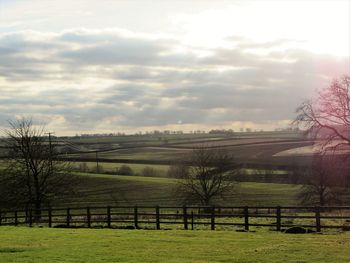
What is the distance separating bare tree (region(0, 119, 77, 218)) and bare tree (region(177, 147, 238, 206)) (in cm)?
1469

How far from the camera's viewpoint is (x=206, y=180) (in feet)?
203

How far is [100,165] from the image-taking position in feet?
352

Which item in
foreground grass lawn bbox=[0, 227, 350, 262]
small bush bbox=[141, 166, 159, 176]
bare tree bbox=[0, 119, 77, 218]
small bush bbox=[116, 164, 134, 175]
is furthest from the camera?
small bush bbox=[141, 166, 159, 176]

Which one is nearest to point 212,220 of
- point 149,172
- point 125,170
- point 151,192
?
point 151,192

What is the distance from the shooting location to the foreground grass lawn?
575 inches

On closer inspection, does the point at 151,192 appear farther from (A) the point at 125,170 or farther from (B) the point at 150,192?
(A) the point at 125,170

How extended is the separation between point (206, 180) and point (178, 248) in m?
44.7

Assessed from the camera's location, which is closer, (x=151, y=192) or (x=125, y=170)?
(x=151, y=192)

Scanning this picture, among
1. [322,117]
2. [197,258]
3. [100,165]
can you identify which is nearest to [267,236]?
[197,258]

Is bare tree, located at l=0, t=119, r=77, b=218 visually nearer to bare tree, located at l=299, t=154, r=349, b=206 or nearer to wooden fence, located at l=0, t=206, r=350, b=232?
wooden fence, located at l=0, t=206, r=350, b=232

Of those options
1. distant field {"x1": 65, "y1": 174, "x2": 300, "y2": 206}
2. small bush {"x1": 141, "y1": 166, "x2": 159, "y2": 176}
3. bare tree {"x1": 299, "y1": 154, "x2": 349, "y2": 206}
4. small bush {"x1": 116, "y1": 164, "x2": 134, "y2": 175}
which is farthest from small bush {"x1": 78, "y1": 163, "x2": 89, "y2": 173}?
bare tree {"x1": 299, "y1": 154, "x2": 349, "y2": 206}

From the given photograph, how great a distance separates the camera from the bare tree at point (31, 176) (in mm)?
49625

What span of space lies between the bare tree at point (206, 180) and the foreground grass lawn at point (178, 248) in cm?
3697

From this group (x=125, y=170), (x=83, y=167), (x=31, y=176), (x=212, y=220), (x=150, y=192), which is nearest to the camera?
(x=212, y=220)
